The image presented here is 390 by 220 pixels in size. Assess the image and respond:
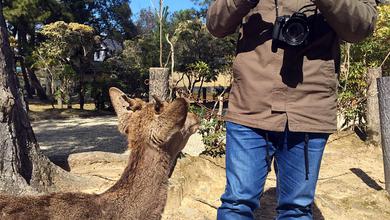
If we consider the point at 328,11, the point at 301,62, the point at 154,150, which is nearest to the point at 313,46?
the point at 301,62

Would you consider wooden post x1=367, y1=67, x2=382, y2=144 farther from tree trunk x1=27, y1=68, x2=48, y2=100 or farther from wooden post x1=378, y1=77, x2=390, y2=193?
tree trunk x1=27, y1=68, x2=48, y2=100

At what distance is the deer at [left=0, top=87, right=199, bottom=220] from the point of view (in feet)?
8.60

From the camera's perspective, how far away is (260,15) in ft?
9.43

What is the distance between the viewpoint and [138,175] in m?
2.80

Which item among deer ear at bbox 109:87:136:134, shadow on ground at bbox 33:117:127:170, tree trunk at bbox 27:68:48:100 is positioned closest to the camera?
deer ear at bbox 109:87:136:134

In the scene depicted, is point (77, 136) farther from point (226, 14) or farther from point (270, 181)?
point (226, 14)

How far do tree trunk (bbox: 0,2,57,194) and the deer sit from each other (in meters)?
2.33

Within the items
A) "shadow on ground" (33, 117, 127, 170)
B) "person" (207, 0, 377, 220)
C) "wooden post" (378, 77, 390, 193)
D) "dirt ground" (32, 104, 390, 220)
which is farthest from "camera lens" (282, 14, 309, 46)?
"shadow on ground" (33, 117, 127, 170)

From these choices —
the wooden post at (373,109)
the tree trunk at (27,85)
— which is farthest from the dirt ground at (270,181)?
the tree trunk at (27,85)

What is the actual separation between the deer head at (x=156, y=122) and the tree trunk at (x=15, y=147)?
236 cm

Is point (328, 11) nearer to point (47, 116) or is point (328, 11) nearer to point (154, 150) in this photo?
point (154, 150)

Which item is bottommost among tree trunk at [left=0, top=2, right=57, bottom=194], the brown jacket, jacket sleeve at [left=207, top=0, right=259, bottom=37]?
tree trunk at [left=0, top=2, right=57, bottom=194]

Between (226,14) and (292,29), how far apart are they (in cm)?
38

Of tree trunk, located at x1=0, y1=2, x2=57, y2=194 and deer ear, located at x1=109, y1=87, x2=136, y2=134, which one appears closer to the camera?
deer ear, located at x1=109, y1=87, x2=136, y2=134
